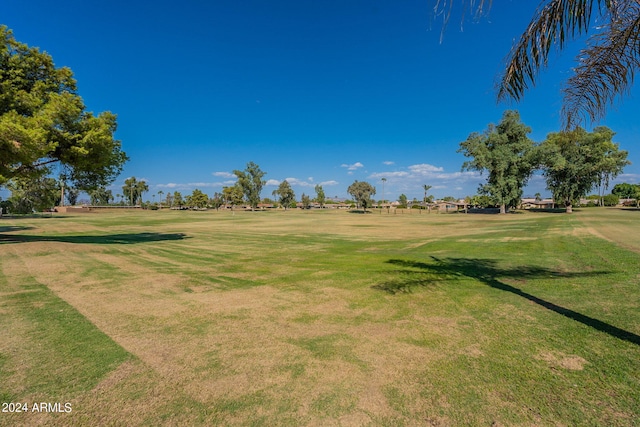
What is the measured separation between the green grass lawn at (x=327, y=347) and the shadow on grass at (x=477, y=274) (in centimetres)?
8

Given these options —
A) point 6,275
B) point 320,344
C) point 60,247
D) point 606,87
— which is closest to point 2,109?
point 60,247

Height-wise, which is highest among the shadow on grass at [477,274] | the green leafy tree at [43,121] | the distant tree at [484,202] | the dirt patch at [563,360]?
the green leafy tree at [43,121]

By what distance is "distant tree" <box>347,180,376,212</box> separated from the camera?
10194 centimetres

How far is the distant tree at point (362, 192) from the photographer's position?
102 metres

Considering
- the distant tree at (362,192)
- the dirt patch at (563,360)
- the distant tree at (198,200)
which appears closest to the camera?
the dirt patch at (563,360)

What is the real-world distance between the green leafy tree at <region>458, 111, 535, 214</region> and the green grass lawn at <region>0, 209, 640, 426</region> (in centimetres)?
5083

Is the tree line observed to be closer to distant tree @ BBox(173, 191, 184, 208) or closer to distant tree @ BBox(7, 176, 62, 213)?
distant tree @ BBox(7, 176, 62, 213)

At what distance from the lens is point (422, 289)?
309 inches

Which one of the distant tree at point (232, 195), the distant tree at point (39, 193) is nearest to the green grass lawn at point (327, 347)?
the distant tree at point (39, 193)

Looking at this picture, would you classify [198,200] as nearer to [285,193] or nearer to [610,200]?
[285,193]

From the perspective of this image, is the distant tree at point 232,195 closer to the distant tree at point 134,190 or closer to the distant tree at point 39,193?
the distant tree at point 134,190

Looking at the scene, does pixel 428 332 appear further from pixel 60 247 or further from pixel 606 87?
pixel 60 247

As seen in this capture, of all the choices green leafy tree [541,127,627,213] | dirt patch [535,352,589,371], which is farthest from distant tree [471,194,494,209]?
dirt patch [535,352,589,371]

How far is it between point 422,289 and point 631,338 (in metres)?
3.87
